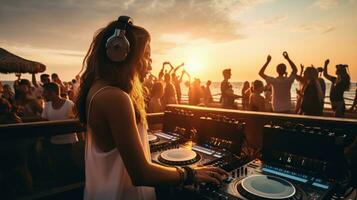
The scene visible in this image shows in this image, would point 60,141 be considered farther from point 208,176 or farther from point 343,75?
point 343,75

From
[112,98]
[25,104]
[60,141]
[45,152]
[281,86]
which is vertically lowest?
[45,152]

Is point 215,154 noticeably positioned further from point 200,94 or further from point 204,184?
point 200,94

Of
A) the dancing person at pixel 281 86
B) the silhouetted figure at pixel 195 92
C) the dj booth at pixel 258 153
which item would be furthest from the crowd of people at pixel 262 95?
the silhouetted figure at pixel 195 92

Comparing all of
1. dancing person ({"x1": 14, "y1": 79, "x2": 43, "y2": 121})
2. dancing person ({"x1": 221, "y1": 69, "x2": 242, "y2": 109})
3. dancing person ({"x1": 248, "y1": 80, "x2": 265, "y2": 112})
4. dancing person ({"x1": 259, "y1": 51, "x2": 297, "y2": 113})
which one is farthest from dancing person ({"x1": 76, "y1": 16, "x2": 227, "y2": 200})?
dancing person ({"x1": 221, "y1": 69, "x2": 242, "y2": 109})

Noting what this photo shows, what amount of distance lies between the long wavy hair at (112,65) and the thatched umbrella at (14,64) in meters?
8.54

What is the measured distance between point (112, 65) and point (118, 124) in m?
0.40

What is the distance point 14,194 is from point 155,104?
103 inches

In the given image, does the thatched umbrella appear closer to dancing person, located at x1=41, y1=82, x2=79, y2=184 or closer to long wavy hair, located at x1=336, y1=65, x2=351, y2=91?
dancing person, located at x1=41, y1=82, x2=79, y2=184

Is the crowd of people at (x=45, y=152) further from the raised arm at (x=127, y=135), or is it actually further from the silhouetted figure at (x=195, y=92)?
the silhouetted figure at (x=195, y=92)

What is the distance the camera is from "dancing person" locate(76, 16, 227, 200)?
3.44ft

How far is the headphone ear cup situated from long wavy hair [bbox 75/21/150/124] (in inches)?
2.5

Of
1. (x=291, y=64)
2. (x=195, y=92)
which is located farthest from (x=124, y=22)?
(x=195, y=92)

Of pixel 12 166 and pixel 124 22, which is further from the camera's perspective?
pixel 12 166

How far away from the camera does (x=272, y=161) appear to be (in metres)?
1.66
